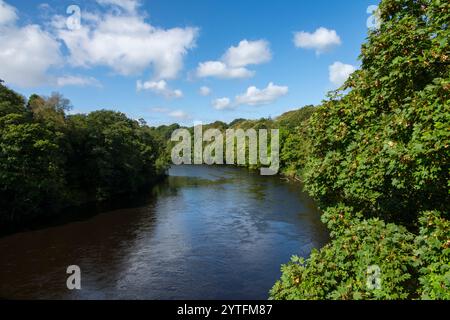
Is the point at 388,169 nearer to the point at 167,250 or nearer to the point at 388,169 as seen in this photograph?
the point at 388,169

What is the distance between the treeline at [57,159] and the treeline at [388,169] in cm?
3991

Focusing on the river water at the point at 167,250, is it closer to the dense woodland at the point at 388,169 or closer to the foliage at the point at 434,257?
the dense woodland at the point at 388,169

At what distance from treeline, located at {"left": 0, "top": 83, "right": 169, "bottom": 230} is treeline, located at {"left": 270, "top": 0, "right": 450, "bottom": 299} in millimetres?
39913

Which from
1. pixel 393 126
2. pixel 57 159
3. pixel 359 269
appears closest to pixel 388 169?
pixel 393 126

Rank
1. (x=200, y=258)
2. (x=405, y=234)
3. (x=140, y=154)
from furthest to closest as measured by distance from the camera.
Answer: (x=140, y=154), (x=200, y=258), (x=405, y=234)

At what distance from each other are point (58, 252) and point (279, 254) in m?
21.0

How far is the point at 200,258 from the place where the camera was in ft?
109

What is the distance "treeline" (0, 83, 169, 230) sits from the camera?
44.7 meters

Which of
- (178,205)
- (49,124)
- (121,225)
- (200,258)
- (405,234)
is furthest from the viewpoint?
(178,205)

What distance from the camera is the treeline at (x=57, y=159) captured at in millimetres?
44688

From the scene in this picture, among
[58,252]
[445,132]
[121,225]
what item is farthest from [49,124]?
[445,132]
